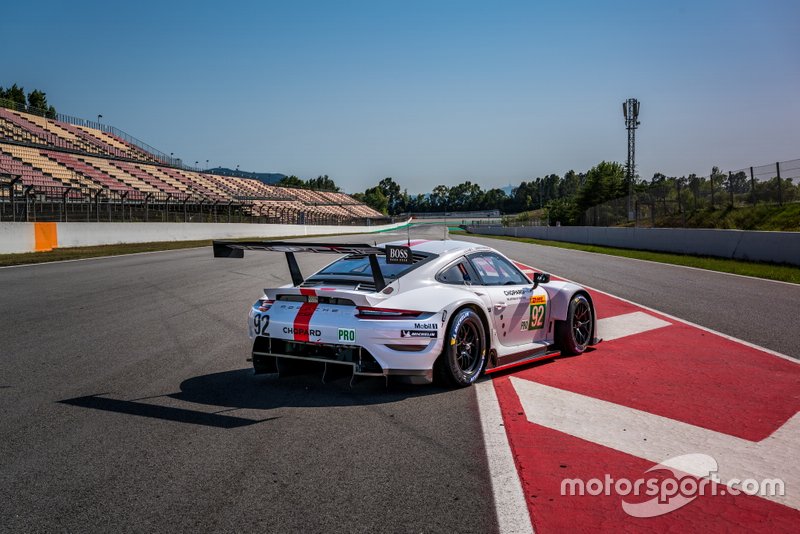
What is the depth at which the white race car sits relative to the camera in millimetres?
5168

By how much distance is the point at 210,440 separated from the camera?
13.6ft

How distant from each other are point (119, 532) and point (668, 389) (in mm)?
4249

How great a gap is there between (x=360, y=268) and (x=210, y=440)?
94.1 inches

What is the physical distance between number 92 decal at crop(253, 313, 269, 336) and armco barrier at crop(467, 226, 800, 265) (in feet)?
56.5

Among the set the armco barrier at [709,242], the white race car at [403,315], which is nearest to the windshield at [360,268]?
the white race car at [403,315]

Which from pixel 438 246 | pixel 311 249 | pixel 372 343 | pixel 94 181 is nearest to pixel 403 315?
pixel 372 343

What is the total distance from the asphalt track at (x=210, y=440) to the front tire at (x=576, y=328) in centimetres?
188

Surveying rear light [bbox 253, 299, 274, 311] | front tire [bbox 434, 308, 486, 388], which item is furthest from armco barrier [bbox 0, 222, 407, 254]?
front tire [bbox 434, 308, 486, 388]

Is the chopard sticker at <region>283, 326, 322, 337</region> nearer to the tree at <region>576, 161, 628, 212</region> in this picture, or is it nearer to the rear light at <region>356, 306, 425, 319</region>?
the rear light at <region>356, 306, 425, 319</region>

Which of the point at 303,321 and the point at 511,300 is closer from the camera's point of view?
the point at 303,321

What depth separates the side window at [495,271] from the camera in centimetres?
634

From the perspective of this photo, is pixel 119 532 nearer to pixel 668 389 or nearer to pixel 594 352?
pixel 668 389

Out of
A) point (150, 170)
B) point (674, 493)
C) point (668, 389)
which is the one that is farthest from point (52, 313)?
point (150, 170)

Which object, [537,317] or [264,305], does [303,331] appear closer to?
[264,305]
